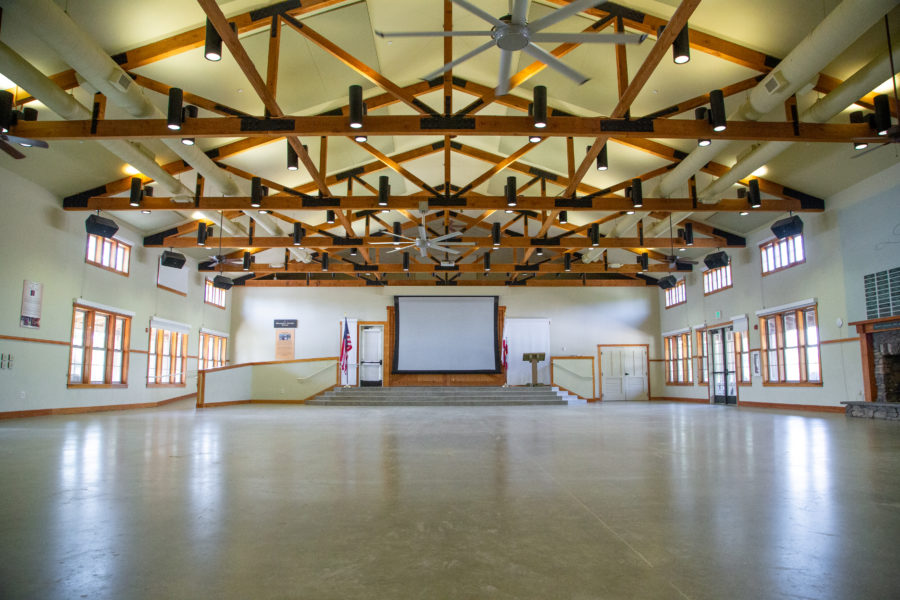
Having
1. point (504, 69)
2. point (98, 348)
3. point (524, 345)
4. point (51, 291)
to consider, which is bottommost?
point (98, 348)

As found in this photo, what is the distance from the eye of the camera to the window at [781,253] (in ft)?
41.4

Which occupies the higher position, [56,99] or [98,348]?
[56,99]

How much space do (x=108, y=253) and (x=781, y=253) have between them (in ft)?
54.2

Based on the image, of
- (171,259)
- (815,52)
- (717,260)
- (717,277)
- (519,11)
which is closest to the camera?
(519,11)

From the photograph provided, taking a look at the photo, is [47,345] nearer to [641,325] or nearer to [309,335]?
[309,335]

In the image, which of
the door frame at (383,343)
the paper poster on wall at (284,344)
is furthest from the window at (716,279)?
the paper poster on wall at (284,344)

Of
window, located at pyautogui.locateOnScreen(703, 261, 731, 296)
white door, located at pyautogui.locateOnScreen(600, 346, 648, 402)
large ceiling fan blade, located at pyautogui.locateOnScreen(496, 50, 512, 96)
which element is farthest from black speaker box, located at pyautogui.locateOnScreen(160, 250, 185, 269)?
window, located at pyautogui.locateOnScreen(703, 261, 731, 296)

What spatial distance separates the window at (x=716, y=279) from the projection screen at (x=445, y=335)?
7124 millimetres

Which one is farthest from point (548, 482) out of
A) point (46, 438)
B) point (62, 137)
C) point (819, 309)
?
point (819, 309)

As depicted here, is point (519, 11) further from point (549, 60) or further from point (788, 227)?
point (788, 227)

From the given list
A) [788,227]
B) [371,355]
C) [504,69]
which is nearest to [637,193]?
[788,227]

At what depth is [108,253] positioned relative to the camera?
517 inches

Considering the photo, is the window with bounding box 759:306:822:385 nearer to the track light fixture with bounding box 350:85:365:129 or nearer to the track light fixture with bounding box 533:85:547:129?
the track light fixture with bounding box 533:85:547:129

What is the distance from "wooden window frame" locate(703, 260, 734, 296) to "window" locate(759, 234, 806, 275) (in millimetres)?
1157
